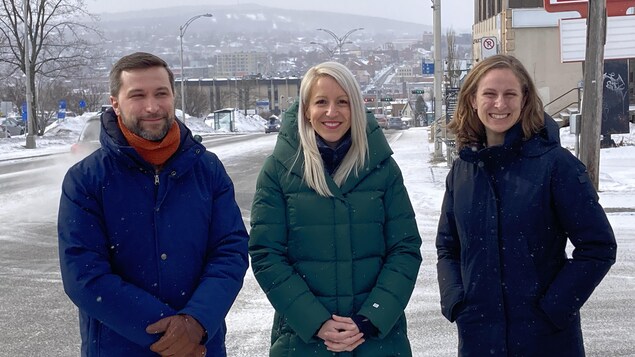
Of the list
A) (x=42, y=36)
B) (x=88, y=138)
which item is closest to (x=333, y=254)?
(x=88, y=138)

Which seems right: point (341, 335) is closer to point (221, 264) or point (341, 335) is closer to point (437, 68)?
point (221, 264)

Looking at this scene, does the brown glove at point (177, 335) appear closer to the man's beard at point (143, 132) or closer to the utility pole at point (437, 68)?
the man's beard at point (143, 132)

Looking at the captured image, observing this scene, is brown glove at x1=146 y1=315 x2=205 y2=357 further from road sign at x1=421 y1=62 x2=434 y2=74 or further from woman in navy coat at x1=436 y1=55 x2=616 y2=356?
road sign at x1=421 y1=62 x2=434 y2=74

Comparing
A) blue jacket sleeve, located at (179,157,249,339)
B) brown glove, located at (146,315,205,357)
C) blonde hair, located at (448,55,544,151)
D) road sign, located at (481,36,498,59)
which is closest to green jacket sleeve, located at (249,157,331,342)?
blue jacket sleeve, located at (179,157,249,339)

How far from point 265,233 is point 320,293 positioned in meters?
0.38

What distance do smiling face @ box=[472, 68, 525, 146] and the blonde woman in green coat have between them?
0.53 meters

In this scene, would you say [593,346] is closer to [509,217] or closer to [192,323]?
[509,217]

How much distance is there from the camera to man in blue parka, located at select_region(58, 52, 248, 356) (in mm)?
2900

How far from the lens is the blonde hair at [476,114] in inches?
131

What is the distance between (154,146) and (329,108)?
868mm

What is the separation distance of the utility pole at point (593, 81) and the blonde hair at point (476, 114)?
32.7 feet

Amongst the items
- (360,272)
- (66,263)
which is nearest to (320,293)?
(360,272)

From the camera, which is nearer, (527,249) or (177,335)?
(177,335)

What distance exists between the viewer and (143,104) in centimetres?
312
